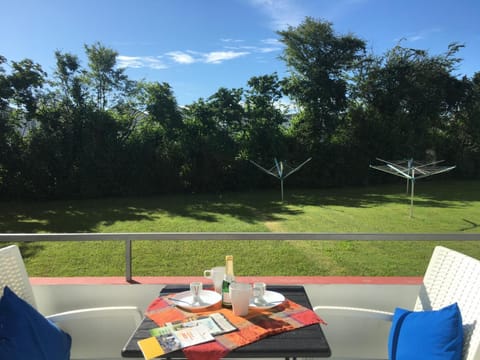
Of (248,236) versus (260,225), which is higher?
(248,236)

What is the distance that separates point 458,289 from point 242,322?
0.83 metres

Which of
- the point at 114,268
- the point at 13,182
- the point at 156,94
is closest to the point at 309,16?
the point at 156,94

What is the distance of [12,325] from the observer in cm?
133

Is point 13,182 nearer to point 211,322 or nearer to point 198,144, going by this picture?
point 198,144

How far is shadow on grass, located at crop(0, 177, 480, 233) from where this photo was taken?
7.50 m

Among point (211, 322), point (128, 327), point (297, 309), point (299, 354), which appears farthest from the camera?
point (128, 327)

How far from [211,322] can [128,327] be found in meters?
0.79

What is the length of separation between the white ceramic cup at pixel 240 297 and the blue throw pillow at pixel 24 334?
2.35ft

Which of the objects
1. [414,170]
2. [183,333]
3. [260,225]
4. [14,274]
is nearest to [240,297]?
[183,333]

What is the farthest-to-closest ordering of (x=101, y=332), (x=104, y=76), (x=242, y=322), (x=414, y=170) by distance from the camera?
(x=104, y=76) → (x=414, y=170) → (x=101, y=332) → (x=242, y=322)

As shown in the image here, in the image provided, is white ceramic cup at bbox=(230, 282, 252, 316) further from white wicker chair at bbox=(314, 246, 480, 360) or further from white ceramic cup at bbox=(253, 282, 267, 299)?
white wicker chair at bbox=(314, 246, 480, 360)

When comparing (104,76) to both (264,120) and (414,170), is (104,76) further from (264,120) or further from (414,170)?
(414,170)

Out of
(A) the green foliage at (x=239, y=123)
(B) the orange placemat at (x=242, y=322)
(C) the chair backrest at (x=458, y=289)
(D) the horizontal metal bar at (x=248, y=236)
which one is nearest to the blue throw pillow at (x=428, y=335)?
(C) the chair backrest at (x=458, y=289)

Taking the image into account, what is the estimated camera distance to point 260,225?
7.45 metres
